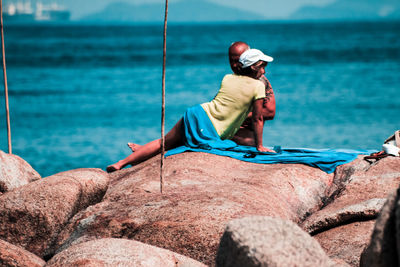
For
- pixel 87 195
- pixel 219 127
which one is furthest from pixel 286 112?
pixel 87 195

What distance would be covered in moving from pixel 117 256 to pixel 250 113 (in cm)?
423

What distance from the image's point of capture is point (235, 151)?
25.3ft

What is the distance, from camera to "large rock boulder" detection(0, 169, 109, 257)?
6.00 m

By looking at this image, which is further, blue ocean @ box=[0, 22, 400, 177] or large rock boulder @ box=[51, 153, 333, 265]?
blue ocean @ box=[0, 22, 400, 177]

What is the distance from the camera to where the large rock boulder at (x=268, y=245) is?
3191mm

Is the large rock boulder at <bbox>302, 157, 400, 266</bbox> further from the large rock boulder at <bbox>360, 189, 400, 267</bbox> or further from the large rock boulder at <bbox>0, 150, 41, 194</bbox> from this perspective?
the large rock boulder at <bbox>0, 150, 41, 194</bbox>

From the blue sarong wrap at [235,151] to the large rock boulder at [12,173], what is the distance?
180 cm

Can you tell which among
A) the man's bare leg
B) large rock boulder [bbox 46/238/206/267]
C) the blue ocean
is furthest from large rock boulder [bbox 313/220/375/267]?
the blue ocean

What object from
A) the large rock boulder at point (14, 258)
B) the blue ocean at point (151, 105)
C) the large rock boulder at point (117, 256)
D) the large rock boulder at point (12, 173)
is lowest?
the blue ocean at point (151, 105)

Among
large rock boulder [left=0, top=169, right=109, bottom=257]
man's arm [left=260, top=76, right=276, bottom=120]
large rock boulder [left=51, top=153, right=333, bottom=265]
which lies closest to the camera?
large rock boulder [left=51, top=153, right=333, bottom=265]

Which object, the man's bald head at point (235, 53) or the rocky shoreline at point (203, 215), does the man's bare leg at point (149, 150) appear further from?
the man's bald head at point (235, 53)

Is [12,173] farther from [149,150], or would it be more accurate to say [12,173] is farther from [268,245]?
[268,245]

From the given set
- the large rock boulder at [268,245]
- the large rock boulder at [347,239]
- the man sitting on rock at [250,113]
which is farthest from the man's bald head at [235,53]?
the large rock boulder at [268,245]

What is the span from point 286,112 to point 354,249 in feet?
64.6
